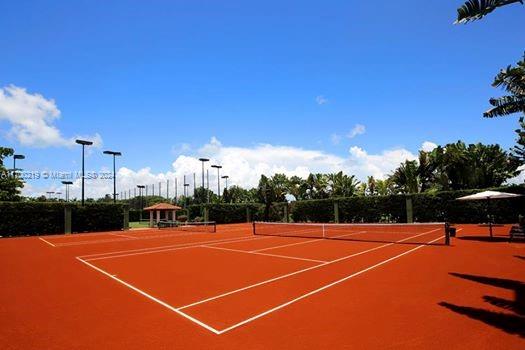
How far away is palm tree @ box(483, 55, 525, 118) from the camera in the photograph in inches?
500

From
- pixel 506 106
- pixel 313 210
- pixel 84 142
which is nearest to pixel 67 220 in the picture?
pixel 84 142

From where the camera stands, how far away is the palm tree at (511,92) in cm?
1271

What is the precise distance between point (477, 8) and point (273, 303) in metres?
8.10

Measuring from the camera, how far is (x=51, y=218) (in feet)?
111

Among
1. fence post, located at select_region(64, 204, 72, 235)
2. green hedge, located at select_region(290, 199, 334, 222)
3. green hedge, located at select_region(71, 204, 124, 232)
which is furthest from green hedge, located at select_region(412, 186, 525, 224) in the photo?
fence post, located at select_region(64, 204, 72, 235)

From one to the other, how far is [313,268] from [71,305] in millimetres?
7065

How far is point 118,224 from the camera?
3856 centimetres

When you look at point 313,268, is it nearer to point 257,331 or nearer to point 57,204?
point 257,331

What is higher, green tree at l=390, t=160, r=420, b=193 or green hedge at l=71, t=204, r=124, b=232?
green tree at l=390, t=160, r=420, b=193

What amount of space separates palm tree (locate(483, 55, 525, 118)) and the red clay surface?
5.40 metres

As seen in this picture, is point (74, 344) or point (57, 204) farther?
point (57, 204)

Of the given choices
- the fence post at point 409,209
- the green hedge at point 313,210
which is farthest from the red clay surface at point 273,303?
the green hedge at point 313,210

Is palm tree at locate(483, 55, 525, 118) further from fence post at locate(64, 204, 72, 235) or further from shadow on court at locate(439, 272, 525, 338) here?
fence post at locate(64, 204, 72, 235)

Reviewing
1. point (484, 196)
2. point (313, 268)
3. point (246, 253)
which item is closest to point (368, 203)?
point (484, 196)
